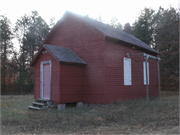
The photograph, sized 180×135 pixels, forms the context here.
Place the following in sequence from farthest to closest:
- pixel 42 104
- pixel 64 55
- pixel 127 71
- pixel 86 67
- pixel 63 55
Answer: pixel 127 71 < pixel 86 67 < pixel 64 55 < pixel 63 55 < pixel 42 104

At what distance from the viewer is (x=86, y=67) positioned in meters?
12.3

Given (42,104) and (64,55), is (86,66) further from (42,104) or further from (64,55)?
(42,104)

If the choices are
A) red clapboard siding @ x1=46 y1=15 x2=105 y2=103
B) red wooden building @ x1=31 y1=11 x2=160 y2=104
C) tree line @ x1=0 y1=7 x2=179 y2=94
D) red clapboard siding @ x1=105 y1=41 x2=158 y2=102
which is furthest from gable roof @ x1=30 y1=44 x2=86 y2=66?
tree line @ x1=0 y1=7 x2=179 y2=94

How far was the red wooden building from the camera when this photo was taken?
1114cm

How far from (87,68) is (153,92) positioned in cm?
734

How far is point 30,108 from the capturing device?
11508 millimetres

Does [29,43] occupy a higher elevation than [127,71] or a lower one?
higher

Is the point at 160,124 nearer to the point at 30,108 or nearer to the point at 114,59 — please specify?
the point at 114,59

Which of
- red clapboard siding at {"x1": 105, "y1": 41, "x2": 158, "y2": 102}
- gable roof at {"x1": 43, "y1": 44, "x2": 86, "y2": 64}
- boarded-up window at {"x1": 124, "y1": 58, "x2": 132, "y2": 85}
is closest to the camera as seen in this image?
gable roof at {"x1": 43, "y1": 44, "x2": 86, "y2": 64}

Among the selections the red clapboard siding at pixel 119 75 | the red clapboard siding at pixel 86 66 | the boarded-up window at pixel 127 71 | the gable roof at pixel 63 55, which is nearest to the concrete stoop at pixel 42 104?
the red clapboard siding at pixel 86 66

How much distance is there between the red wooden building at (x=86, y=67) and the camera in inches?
439

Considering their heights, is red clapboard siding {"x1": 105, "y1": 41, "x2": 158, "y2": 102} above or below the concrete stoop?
above

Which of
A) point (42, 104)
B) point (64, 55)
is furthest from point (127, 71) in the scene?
point (42, 104)

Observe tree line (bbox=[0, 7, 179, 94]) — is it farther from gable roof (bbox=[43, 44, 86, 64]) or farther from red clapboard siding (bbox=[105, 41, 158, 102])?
gable roof (bbox=[43, 44, 86, 64])
